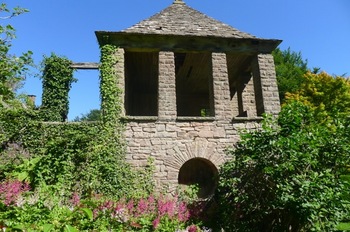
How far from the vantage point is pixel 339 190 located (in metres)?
5.00

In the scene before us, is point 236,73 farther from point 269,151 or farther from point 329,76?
point 329,76

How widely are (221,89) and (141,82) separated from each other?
5.46 metres

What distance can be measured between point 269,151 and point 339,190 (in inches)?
54.7

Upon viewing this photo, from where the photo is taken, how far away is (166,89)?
8.71m

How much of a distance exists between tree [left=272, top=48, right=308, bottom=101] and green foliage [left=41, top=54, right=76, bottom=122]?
16.4 m

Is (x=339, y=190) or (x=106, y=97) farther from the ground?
(x=106, y=97)

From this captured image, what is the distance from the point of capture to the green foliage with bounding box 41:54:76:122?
9.29m

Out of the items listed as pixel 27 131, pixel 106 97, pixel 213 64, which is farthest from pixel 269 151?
pixel 27 131

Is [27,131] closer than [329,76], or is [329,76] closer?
[27,131]

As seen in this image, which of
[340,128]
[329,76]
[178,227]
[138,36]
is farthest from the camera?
[329,76]

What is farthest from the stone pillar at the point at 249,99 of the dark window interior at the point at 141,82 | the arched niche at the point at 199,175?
the dark window interior at the point at 141,82

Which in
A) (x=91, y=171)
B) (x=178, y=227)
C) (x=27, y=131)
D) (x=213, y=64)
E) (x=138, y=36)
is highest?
(x=138, y=36)

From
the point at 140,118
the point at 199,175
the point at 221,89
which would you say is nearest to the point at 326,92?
the point at 221,89

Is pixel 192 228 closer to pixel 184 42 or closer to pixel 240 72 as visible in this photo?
pixel 184 42
